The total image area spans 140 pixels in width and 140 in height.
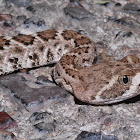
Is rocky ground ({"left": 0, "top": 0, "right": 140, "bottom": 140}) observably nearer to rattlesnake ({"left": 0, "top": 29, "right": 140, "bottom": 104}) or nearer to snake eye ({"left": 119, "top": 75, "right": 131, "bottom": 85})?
rattlesnake ({"left": 0, "top": 29, "right": 140, "bottom": 104})

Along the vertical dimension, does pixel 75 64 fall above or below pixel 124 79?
below

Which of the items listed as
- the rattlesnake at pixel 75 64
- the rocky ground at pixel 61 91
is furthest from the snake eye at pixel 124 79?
the rocky ground at pixel 61 91

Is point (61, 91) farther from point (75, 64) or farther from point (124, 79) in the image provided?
point (124, 79)

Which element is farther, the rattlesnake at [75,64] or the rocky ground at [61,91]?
the rattlesnake at [75,64]

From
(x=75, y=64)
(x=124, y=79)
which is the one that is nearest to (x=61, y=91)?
(x=75, y=64)

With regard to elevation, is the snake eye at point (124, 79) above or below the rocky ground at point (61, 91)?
above

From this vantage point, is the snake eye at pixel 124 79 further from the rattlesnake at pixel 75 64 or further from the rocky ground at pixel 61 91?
the rocky ground at pixel 61 91

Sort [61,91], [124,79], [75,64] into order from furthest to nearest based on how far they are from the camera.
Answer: [75,64] < [61,91] < [124,79]
